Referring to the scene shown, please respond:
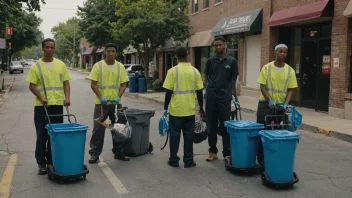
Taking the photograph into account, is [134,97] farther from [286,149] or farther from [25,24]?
[25,24]

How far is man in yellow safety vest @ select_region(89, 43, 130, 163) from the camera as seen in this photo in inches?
252

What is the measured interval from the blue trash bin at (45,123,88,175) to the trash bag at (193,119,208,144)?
6.05 feet

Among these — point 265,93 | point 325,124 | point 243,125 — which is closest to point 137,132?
point 243,125

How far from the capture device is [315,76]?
551 inches

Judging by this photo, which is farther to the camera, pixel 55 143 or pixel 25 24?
pixel 25 24

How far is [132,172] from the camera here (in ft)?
19.9

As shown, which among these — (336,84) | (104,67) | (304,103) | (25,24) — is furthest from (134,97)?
(25,24)

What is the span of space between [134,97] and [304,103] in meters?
9.22

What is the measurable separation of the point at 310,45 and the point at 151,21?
28.7ft

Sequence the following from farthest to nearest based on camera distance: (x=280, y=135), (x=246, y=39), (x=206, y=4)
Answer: (x=206, y=4) < (x=246, y=39) < (x=280, y=135)

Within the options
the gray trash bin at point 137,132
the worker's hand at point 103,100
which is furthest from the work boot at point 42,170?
the gray trash bin at point 137,132

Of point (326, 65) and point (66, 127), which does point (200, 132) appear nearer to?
point (66, 127)

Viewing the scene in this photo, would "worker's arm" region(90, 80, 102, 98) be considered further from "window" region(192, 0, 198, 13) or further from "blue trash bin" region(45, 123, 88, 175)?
"window" region(192, 0, 198, 13)

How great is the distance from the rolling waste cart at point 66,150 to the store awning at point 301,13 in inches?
368
